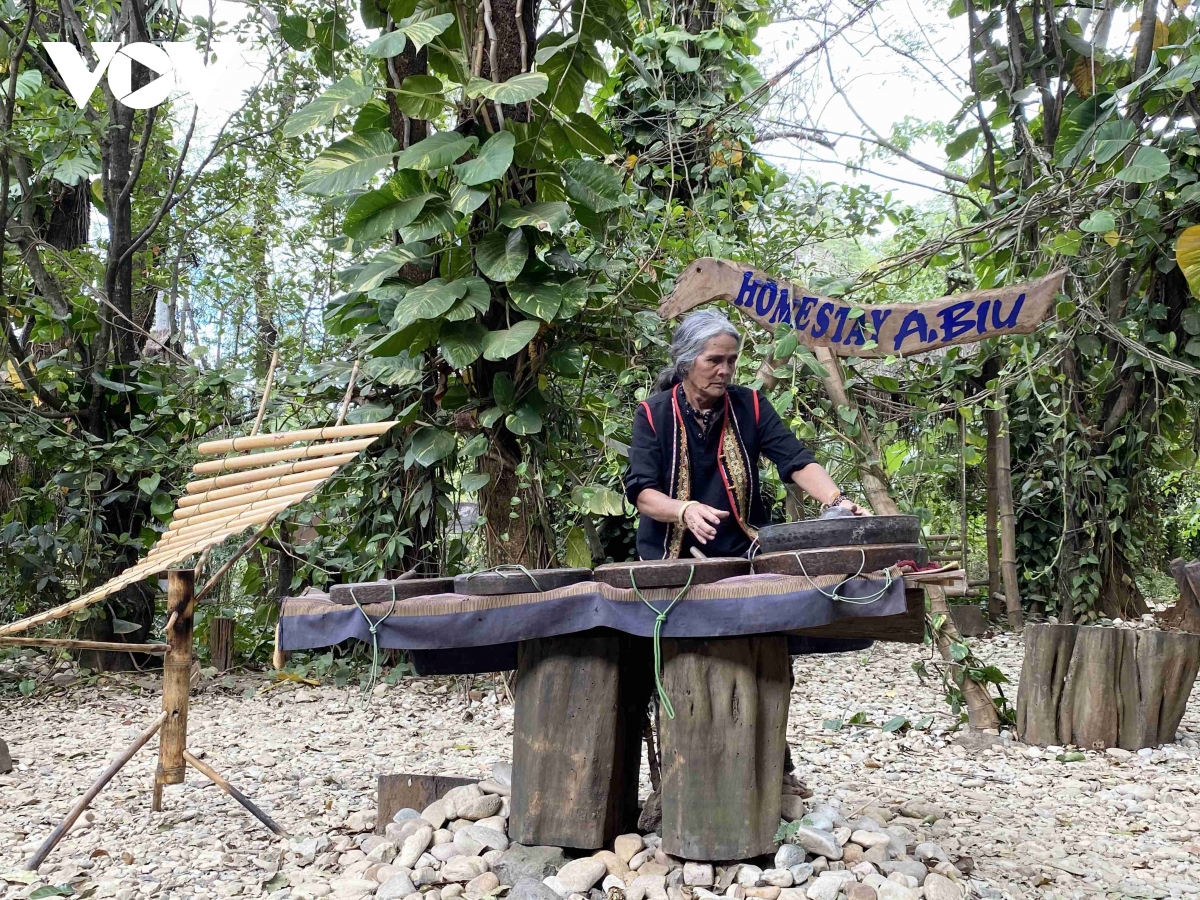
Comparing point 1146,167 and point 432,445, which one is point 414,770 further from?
point 1146,167

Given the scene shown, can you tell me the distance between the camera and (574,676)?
2.75m

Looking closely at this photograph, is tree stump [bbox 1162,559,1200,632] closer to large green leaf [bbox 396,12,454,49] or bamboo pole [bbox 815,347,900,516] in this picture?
bamboo pole [bbox 815,347,900,516]

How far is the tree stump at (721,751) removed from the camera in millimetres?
2537

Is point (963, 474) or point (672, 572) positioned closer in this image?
point (672, 572)

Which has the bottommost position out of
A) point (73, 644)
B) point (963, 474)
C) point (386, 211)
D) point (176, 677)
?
point (176, 677)

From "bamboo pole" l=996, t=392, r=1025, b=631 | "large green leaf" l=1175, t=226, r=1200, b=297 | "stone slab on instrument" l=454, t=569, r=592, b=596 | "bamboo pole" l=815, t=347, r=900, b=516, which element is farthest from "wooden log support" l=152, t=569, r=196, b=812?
"bamboo pole" l=996, t=392, r=1025, b=631

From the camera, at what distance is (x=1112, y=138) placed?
387cm

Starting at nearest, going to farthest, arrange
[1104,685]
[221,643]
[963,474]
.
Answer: [1104,685] → [963,474] → [221,643]

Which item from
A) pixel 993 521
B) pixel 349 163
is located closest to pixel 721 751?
pixel 349 163

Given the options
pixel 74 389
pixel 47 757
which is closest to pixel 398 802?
pixel 47 757

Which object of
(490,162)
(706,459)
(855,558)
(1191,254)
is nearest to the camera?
(855,558)

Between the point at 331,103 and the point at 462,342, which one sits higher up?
the point at 331,103

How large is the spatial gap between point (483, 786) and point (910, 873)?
50.4 inches

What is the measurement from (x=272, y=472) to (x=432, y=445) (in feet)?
4.47
